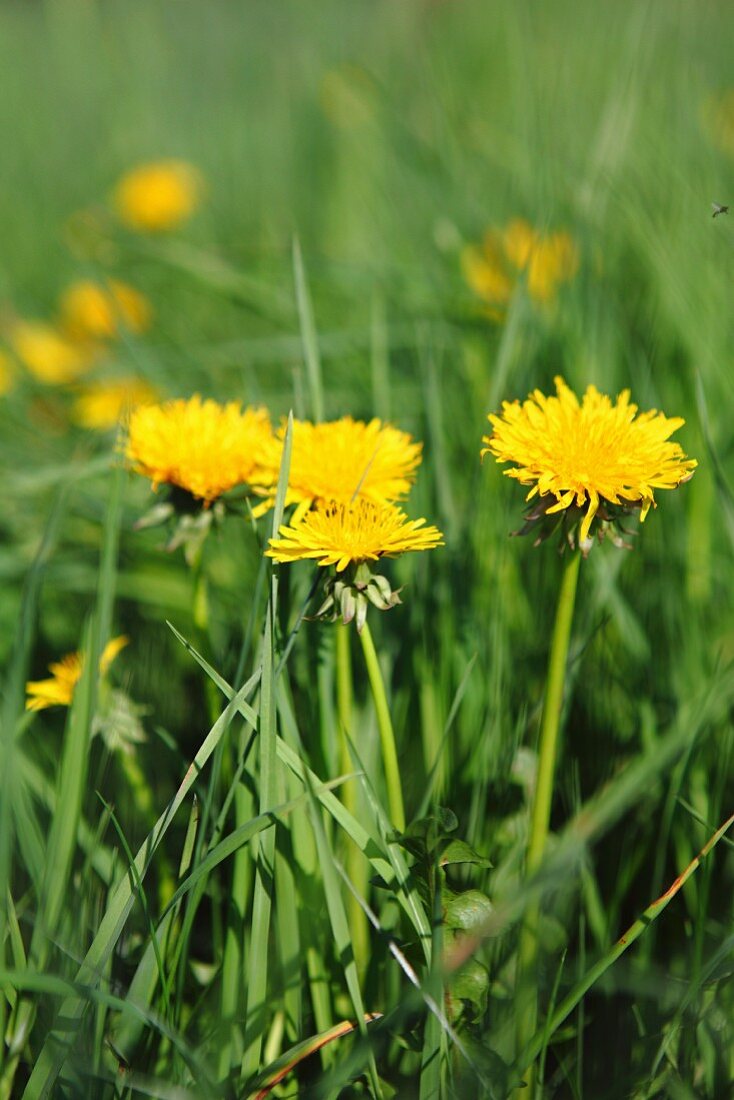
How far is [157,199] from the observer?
2.44 m

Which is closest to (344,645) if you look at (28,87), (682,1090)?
(682,1090)

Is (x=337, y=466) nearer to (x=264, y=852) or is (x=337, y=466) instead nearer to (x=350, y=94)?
(x=264, y=852)

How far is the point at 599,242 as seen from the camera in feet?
4.38

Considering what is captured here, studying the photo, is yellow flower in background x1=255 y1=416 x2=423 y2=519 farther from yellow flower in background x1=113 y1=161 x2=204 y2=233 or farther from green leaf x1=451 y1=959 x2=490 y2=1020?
yellow flower in background x1=113 y1=161 x2=204 y2=233

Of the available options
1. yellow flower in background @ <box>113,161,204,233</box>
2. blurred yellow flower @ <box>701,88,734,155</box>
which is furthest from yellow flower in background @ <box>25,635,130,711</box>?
yellow flower in background @ <box>113,161,204,233</box>

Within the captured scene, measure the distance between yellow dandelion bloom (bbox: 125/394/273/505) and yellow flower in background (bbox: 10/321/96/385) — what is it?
119 centimetres

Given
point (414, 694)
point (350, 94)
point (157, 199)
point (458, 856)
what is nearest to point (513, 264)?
point (350, 94)

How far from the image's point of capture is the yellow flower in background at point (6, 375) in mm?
1567

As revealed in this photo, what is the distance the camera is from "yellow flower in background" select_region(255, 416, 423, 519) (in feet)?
2.28

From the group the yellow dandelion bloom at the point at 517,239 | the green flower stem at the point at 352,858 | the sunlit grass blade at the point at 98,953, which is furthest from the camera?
the yellow dandelion bloom at the point at 517,239

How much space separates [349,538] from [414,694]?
311 millimetres

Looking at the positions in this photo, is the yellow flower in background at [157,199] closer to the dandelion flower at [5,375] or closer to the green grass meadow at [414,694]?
the green grass meadow at [414,694]

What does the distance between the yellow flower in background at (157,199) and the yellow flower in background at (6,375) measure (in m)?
0.77

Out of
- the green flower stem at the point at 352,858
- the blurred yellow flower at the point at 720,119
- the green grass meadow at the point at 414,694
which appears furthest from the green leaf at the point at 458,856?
the blurred yellow flower at the point at 720,119
